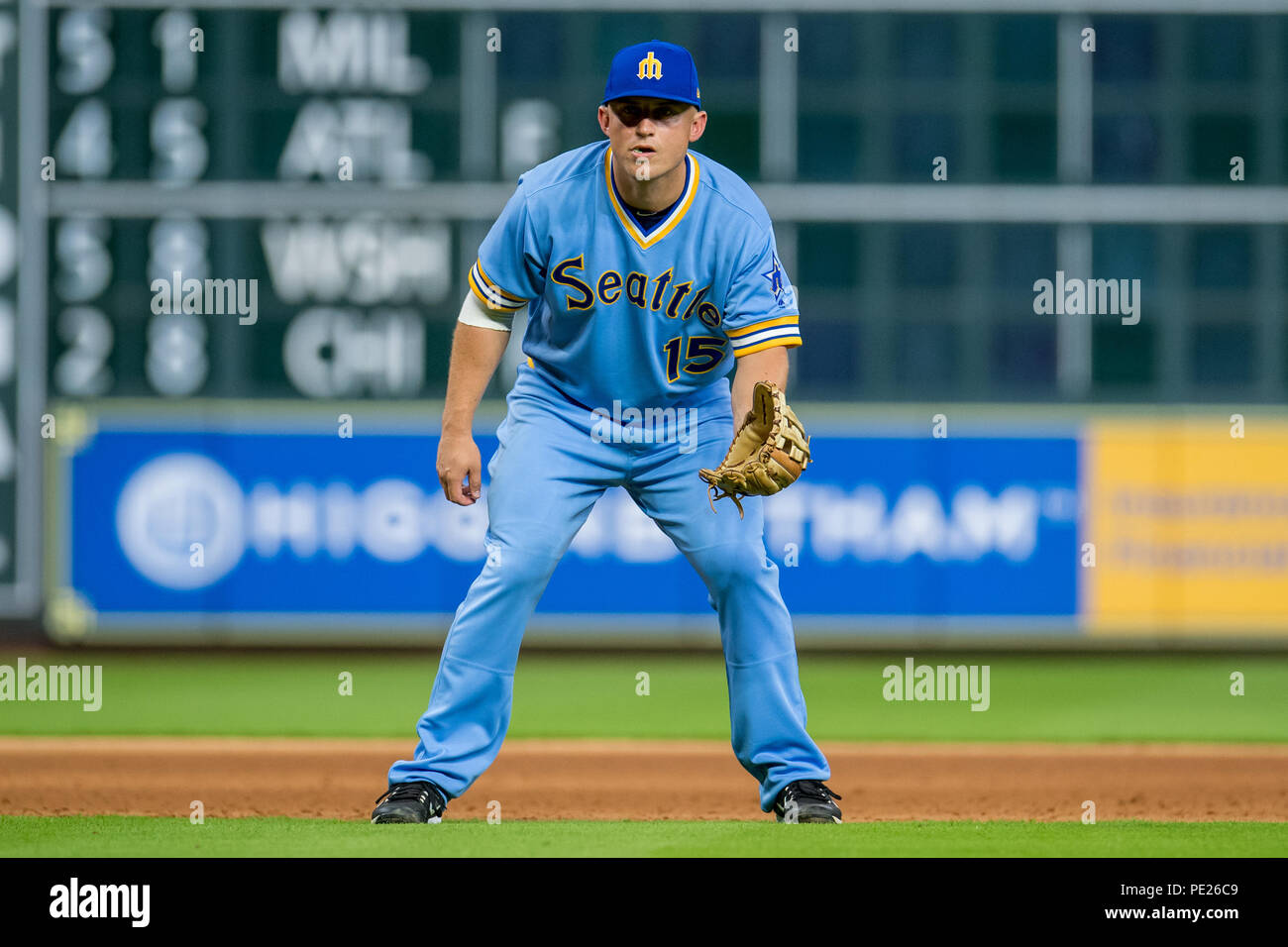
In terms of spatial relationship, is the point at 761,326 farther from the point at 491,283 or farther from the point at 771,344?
the point at 491,283

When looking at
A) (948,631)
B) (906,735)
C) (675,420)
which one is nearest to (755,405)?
(675,420)

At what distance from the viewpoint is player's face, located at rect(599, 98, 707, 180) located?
163 inches

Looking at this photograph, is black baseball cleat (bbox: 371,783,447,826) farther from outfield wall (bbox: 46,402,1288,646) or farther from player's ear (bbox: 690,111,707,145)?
outfield wall (bbox: 46,402,1288,646)

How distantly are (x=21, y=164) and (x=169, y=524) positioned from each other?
2.22m

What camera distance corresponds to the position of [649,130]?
4125mm

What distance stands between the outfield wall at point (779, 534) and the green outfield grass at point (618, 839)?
5676mm

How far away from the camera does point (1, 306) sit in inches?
400

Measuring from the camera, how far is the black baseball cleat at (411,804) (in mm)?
4121
